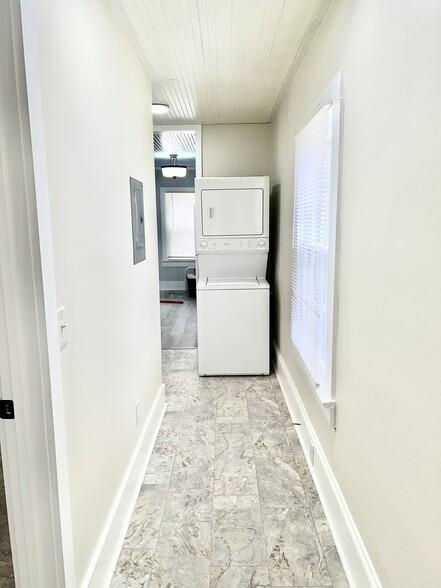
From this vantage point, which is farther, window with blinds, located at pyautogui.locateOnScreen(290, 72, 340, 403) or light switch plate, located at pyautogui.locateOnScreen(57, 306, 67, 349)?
window with blinds, located at pyautogui.locateOnScreen(290, 72, 340, 403)

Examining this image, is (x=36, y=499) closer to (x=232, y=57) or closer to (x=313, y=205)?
(x=313, y=205)

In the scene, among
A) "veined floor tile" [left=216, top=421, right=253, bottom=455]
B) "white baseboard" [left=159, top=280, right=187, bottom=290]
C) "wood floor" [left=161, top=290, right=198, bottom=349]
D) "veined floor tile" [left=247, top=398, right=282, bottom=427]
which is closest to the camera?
"veined floor tile" [left=216, top=421, right=253, bottom=455]

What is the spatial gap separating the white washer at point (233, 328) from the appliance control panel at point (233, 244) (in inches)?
12.3

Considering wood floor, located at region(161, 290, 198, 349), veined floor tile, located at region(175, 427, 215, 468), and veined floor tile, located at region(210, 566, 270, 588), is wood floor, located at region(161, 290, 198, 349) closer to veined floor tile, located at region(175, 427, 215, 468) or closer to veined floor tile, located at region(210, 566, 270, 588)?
veined floor tile, located at region(175, 427, 215, 468)

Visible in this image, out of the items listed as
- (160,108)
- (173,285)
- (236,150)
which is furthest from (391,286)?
(173,285)

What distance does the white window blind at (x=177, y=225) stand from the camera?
25.4 feet

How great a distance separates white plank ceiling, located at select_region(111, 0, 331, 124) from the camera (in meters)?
1.83

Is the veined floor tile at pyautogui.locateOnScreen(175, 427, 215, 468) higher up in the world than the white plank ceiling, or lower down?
lower down

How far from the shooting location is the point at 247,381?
140 inches

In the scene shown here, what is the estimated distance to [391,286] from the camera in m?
1.19

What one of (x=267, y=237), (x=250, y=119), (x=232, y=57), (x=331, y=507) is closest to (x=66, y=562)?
(x=331, y=507)

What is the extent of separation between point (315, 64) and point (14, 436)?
85.9 inches

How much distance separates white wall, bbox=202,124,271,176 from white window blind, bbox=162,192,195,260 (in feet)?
11.6

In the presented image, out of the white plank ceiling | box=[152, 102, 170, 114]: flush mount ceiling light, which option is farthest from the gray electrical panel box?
box=[152, 102, 170, 114]: flush mount ceiling light
